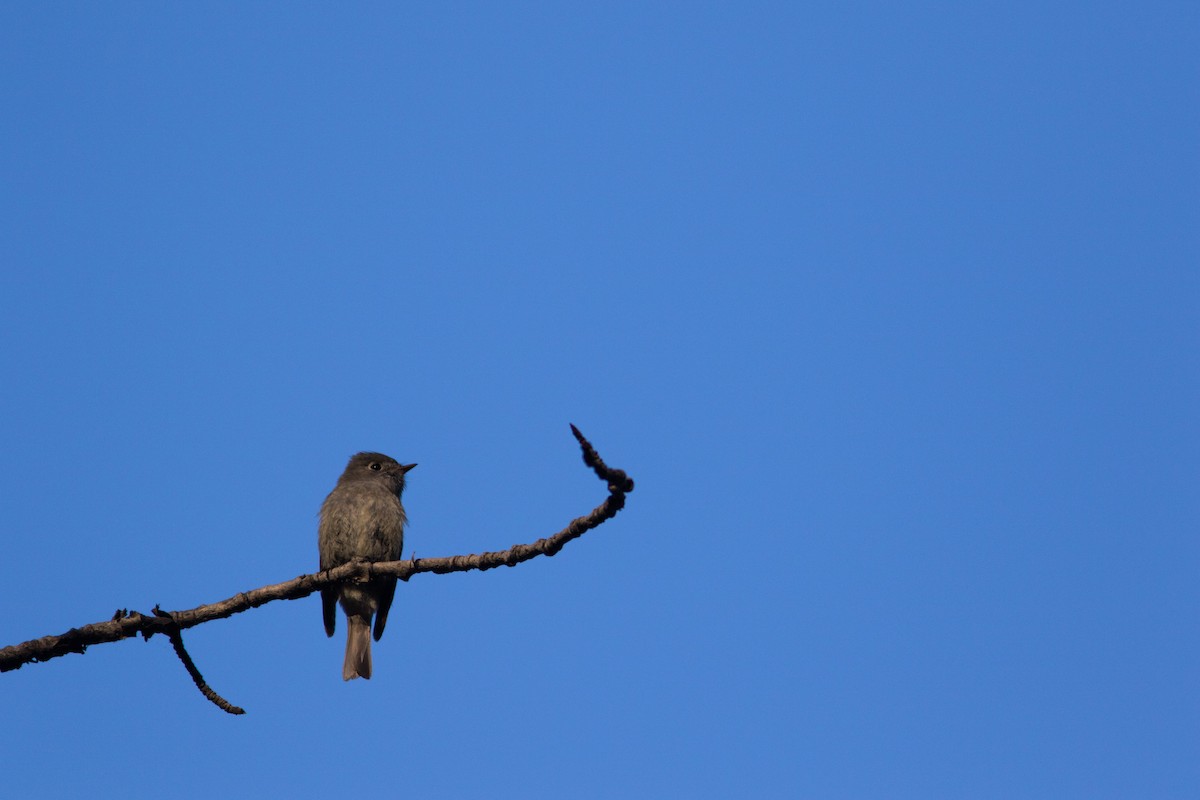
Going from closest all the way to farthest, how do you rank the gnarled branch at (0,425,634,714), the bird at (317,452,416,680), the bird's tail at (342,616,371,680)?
the gnarled branch at (0,425,634,714), the bird's tail at (342,616,371,680), the bird at (317,452,416,680)

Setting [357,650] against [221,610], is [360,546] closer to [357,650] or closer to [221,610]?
[357,650]

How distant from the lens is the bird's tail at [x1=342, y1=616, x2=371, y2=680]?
432 inches

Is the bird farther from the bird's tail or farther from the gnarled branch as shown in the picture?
the gnarled branch

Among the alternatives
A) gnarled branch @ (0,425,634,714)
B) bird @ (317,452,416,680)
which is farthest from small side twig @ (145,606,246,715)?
bird @ (317,452,416,680)

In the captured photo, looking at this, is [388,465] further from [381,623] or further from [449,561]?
[449,561]

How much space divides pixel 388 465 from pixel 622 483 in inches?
327

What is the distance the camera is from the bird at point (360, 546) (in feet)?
36.8

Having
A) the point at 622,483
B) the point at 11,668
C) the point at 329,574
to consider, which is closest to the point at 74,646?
the point at 11,668

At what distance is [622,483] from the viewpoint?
455 cm

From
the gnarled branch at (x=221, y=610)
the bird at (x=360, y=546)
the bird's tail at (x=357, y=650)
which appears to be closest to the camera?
the gnarled branch at (x=221, y=610)

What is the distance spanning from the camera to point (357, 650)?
→ 11094 millimetres

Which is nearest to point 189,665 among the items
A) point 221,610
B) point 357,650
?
point 221,610

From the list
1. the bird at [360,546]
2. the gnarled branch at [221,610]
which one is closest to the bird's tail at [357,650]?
the bird at [360,546]

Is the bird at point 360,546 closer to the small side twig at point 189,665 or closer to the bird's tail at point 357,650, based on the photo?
the bird's tail at point 357,650
